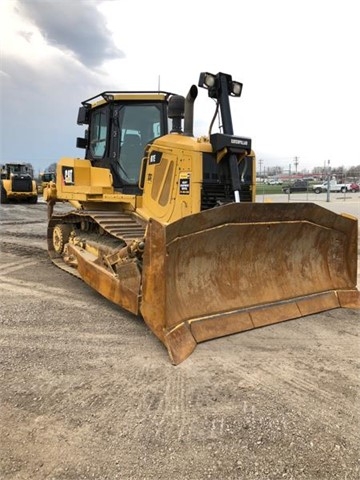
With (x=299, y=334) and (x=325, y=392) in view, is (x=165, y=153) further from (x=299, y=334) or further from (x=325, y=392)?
(x=325, y=392)

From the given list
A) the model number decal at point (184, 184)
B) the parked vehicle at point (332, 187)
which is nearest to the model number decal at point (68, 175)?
the model number decal at point (184, 184)

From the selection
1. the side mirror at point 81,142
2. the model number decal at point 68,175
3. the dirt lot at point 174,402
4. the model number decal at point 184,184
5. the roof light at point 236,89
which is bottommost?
the dirt lot at point 174,402

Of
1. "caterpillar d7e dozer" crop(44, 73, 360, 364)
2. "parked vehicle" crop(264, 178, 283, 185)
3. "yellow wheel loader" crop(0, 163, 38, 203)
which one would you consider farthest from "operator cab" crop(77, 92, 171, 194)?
"parked vehicle" crop(264, 178, 283, 185)

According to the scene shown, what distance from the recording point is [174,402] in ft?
8.90

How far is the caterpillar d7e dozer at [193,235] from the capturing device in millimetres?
3627

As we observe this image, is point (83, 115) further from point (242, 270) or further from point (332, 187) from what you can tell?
point (332, 187)

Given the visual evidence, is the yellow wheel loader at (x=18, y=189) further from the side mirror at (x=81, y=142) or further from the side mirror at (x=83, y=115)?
the side mirror at (x=83, y=115)

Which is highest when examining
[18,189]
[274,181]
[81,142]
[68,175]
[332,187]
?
[274,181]

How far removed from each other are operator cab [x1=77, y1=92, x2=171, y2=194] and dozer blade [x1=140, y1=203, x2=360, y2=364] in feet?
7.65

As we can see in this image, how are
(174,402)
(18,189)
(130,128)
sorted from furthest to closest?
(18,189) → (130,128) → (174,402)

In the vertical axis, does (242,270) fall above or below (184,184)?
below

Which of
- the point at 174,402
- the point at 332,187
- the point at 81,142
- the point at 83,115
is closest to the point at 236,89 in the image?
the point at 83,115

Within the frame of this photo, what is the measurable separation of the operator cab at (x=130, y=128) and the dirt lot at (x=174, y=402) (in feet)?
8.06

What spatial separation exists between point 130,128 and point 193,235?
2.92 meters
